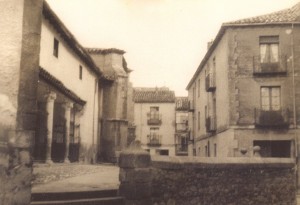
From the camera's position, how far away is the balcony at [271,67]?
63.5ft

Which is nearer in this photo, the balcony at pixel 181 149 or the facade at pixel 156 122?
the facade at pixel 156 122

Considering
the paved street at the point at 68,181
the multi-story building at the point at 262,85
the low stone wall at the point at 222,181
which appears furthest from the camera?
the multi-story building at the point at 262,85

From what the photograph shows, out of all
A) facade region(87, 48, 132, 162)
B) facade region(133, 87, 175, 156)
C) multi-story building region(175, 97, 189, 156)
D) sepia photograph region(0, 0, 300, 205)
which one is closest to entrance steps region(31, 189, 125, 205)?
sepia photograph region(0, 0, 300, 205)

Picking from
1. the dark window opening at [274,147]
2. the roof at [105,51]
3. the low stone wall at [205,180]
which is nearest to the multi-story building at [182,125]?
the roof at [105,51]

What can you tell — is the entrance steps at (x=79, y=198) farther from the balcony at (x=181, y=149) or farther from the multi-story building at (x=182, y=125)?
the multi-story building at (x=182, y=125)

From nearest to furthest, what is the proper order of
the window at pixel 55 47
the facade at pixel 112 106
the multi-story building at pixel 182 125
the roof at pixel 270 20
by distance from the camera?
1. the window at pixel 55 47
2. the roof at pixel 270 20
3. the facade at pixel 112 106
4. the multi-story building at pixel 182 125

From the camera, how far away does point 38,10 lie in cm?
507

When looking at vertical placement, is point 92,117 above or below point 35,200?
above

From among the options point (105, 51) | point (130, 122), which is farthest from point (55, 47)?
point (130, 122)

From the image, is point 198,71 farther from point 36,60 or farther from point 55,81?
point 36,60

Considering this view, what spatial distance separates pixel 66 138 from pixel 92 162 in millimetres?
5730

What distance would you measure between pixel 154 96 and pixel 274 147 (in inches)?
912

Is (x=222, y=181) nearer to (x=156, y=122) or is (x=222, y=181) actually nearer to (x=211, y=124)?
(x=211, y=124)

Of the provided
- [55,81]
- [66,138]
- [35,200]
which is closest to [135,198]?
[35,200]
